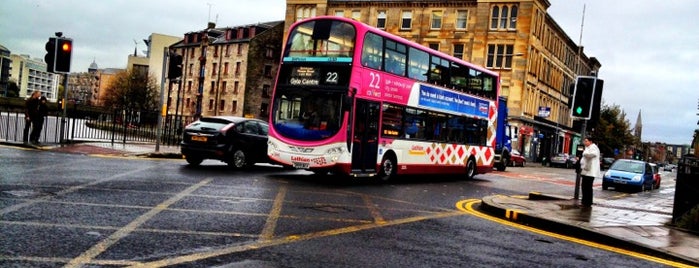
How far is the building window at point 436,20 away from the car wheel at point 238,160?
4269cm

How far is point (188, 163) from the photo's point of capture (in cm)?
1708

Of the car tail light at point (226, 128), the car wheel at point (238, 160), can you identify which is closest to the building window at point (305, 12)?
the car wheel at point (238, 160)

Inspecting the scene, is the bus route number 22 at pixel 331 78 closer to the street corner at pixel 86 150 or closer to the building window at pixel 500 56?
the street corner at pixel 86 150

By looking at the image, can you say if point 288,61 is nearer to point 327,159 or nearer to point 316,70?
point 316,70

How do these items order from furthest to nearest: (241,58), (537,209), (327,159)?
1. (241,58)
2. (327,159)
3. (537,209)

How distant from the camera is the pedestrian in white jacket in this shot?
531 inches

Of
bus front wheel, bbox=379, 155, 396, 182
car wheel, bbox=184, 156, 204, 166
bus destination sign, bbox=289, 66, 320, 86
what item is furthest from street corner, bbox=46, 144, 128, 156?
bus front wheel, bbox=379, 155, 396, 182

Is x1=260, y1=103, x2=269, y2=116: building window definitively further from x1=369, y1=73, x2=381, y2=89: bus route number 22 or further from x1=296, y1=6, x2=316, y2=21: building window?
x1=369, y1=73, x2=381, y2=89: bus route number 22

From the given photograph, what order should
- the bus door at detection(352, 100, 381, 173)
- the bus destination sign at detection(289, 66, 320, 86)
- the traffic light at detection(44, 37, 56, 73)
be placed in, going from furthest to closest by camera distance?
the traffic light at detection(44, 37, 56, 73), the bus door at detection(352, 100, 381, 173), the bus destination sign at detection(289, 66, 320, 86)

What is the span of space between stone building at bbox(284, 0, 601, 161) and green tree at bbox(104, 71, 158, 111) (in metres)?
30.9

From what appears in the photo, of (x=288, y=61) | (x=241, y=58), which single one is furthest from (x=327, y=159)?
(x=241, y=58)

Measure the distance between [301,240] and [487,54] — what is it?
49.5m

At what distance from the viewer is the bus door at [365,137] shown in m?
14.8

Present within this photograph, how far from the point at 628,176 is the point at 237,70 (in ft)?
176
